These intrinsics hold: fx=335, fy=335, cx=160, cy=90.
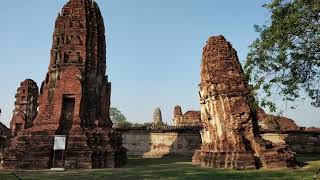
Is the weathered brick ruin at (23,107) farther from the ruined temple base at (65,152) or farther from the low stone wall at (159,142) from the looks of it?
the ruined temple base at (65,152)

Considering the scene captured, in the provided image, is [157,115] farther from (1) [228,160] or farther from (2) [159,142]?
(1) [228,160]

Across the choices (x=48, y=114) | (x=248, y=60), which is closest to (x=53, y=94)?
(x=48, y=114)

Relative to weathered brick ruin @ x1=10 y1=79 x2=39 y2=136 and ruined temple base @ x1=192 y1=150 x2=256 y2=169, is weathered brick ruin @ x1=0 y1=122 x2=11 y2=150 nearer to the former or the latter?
weathered brick ruin @ x1=10 y1=79 x2=39 y2=136

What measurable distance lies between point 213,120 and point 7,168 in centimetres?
1021

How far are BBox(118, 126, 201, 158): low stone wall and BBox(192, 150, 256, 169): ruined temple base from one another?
35.7 ft

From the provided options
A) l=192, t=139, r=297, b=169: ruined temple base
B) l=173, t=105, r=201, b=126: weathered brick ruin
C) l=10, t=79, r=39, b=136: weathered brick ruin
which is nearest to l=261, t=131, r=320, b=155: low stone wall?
l=173, t=105, r=201, b=126: weathered brick ruin

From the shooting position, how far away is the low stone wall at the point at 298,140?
94.7 ft

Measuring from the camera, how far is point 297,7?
1047cm

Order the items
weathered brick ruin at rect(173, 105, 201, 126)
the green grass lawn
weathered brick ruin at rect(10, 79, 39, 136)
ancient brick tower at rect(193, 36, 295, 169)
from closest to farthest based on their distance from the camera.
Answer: the green grass lawn
ancient brick tower at rect(193, 36, 295, 169)
weathered brick ruin at rect(10, 79, 39, 136)
weathered brick ruin at rect(173, 105, 201, 126)

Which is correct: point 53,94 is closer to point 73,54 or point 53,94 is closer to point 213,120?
point 73,54

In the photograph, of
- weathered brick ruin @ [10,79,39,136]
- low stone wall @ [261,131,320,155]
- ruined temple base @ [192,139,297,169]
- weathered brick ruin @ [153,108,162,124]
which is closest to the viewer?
ruined temple base @ [192,139,297,169]

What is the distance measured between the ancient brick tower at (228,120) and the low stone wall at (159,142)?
362 inches

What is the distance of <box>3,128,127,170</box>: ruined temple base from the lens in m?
15.1

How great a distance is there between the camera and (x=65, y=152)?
15.4 meters
